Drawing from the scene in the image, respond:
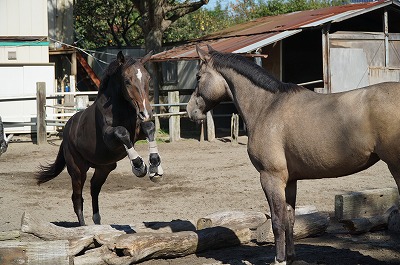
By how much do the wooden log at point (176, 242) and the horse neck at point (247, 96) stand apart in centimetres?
138

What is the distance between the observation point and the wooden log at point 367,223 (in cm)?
789

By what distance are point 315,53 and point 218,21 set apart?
79.9 feet

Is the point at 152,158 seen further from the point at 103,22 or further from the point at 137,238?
the point at 103,22

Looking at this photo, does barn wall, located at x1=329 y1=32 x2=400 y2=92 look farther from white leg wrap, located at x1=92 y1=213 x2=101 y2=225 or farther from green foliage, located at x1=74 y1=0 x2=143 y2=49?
green foliage, located at x1=74 y1=0 x2=143 y2=49

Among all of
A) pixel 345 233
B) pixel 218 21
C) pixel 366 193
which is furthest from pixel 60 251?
pixel 218 21

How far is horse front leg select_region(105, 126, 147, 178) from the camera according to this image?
7.62 metres

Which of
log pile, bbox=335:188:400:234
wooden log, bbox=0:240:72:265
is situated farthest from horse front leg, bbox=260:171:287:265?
wooden log, bbox=0:240:72:265

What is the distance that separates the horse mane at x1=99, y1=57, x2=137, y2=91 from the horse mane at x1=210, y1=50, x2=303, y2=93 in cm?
129

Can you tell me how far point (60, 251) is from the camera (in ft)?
20.7

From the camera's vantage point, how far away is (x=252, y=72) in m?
6.82

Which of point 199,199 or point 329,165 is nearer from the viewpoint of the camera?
point 329,165

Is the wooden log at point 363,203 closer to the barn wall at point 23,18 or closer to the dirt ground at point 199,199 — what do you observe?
the dirt ground at point 199,199

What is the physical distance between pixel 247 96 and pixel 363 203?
2.58 metres

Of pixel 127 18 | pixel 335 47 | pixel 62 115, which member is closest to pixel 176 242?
pixel 62 115
